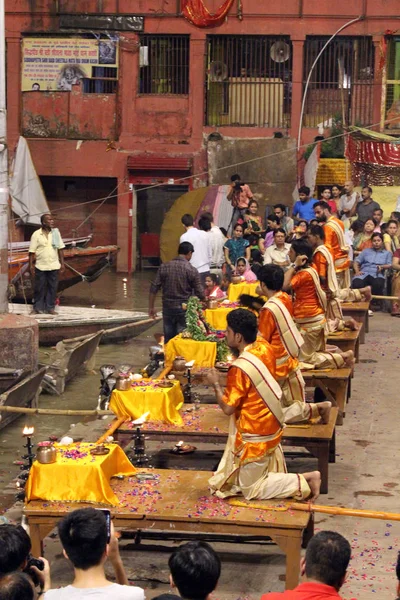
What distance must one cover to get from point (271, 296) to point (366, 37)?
17.9 m

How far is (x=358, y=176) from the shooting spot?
2498cm

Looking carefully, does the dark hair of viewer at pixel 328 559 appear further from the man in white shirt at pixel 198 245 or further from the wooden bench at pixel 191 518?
the man in white shirt at pixel 198 245

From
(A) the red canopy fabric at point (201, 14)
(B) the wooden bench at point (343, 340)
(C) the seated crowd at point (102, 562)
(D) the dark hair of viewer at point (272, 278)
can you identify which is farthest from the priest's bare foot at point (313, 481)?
(A) the red canopy fabric at point (201, 14)

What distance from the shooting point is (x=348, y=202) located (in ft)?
75.0

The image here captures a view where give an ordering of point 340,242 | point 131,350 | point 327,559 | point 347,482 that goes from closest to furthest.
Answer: point 327,559, point 347,482, point 340,242, point 131,350

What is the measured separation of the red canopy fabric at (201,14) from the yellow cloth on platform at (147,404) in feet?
59.2

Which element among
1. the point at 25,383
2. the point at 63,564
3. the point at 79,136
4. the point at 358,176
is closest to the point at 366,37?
the point at 358,176

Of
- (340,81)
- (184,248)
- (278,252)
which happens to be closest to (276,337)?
(184,248)

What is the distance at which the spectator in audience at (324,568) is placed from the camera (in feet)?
Answer: 18.4

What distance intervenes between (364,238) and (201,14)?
9.24 metres

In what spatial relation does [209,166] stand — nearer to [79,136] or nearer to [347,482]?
[79,136]

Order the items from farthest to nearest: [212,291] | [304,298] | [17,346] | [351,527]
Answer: [212,291] < [17,346] < [304,298] < [351,527]

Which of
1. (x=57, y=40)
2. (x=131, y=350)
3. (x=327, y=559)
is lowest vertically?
(x=131, y=350)

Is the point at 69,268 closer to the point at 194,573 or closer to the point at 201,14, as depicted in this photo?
the point at 201,14
